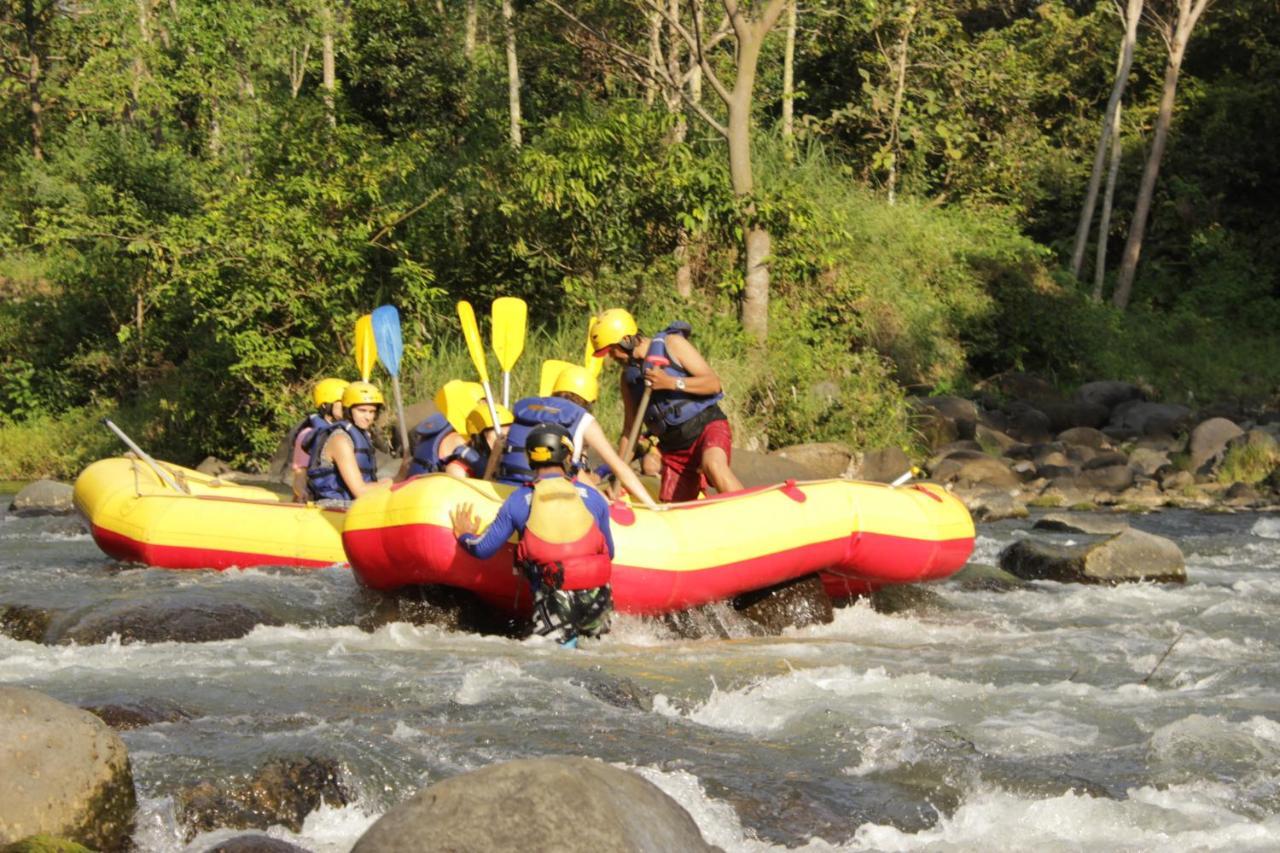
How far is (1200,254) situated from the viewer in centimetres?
2347

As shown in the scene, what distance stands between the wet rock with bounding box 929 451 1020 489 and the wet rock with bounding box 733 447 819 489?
6.30ft

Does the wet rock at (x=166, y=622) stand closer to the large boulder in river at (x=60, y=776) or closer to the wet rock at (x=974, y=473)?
Result: the large boulder in river at (x=60, y=776)

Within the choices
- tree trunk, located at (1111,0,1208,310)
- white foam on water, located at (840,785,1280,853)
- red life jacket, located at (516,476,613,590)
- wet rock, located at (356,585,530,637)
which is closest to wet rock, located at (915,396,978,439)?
tree trunk, located at (1111,0,1208,310)

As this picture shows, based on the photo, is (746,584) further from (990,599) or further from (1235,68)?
(1235,68)

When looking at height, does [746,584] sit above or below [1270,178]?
below

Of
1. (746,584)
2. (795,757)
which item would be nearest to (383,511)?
(746,584)

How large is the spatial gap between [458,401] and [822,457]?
18.4 ft

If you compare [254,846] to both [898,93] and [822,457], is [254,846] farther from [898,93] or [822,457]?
[898,93]

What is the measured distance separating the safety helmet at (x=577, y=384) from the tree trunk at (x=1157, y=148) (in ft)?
51.5

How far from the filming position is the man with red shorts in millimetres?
8094

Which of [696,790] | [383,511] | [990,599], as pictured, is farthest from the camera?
[990,599]

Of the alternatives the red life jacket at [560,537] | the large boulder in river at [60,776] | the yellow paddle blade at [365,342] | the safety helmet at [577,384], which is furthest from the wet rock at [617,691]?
the yellow paddle blade at [365,342]

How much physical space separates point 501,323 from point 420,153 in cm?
838

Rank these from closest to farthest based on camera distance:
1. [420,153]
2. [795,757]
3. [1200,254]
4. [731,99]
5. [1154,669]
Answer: [795,757]
[1154,669]
[731,99]
[420,153]
[1200,254]
